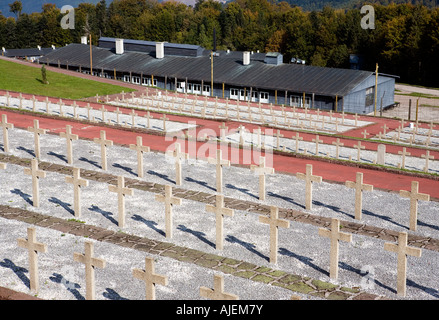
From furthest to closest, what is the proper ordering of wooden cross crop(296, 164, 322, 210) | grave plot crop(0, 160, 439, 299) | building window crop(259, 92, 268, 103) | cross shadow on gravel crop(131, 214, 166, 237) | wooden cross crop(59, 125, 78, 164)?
building window crop(259, 92, 268, 103), wooden cross crop(59, 125, 78, 164), wooden cross crop(296, 164, 322, 210), cross shadow on gravel crop(131, 214, 166, 237), grave plot crop(0, 160, 439, 299)

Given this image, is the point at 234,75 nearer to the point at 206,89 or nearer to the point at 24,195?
the point at 206,89

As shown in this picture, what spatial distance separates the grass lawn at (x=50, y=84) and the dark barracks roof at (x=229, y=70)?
9.76m

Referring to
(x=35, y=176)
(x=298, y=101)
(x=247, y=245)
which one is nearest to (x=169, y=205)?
(x=247, y=245)

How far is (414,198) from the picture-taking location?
1587cm

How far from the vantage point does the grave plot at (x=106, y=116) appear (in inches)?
1312

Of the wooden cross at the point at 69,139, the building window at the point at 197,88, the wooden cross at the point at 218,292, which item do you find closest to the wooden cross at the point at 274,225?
the wooden cross at the point at 218,292

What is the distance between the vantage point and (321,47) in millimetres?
100188

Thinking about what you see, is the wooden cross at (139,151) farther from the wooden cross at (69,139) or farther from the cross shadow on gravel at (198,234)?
the cross shadow on gravel at (198,234)

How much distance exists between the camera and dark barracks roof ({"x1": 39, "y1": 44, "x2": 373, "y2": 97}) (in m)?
56.4

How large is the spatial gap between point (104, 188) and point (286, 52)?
90.8 m

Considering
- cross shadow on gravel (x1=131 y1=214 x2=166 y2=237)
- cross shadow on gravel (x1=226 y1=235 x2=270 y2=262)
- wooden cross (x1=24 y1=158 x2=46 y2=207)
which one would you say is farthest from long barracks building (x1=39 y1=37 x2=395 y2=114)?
wooden cross (x1=24 y1=158 x2=46 y2=207)

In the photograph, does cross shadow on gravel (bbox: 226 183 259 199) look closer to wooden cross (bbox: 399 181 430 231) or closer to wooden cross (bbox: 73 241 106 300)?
wooden cross (bbox: 399 181 430 231)

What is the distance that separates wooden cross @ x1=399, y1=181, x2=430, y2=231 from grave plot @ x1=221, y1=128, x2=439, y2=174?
898cm

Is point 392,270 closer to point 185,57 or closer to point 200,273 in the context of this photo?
point 200,273
